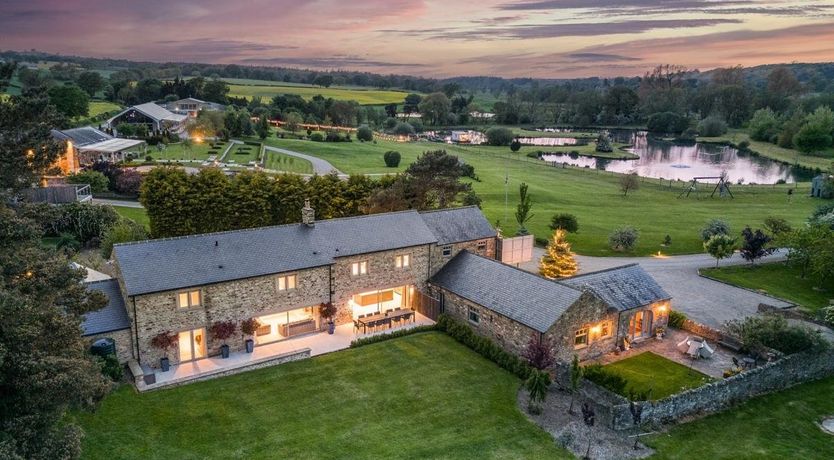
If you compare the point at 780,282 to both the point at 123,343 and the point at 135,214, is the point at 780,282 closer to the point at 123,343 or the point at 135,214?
the point at 123,343

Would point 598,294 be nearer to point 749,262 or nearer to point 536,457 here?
point 536,457

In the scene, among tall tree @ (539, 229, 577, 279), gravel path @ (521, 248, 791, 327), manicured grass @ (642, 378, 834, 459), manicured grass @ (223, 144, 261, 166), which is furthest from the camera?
manicured grass @ (223, 144, 261, 166)

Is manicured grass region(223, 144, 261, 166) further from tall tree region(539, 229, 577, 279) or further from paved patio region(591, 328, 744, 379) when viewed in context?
paved patio region(591, 328, 744, 379)

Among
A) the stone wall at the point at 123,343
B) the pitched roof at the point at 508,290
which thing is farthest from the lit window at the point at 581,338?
the stone wall at the point at 123,343

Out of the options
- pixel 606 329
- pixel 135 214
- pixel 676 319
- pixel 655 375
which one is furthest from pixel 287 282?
pixel 135 214

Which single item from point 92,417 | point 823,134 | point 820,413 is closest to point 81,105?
point 92,417

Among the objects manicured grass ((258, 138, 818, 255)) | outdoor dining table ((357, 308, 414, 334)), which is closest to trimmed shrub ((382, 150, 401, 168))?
manicured grass ((258, 138, 818, 255))

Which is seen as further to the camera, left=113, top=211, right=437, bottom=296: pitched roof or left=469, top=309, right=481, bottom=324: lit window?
left=469, top=309, right=481, bottom=324: lit window

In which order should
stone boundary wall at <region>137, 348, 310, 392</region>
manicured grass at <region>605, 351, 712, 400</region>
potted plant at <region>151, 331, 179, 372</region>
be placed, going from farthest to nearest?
1. potted plant at <region>151, 331, 179, 372</region>
2. manicured grass at <region>605, 351, 712, 400</region>
3. stone boundary wall at <region>137, 348, 310, 392</region>
